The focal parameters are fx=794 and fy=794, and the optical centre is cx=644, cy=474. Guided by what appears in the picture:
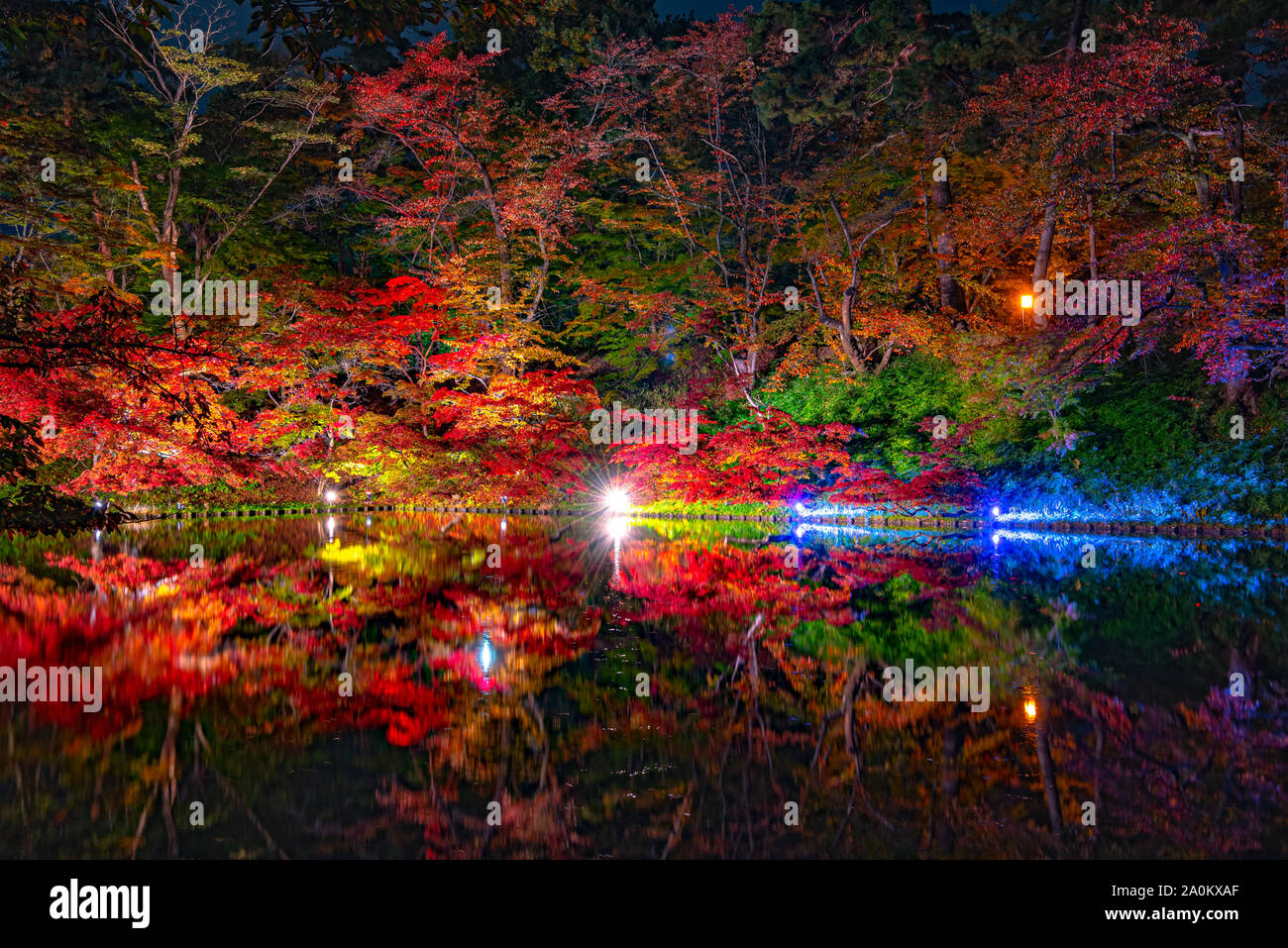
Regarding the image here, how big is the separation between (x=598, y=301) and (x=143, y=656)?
687 inches

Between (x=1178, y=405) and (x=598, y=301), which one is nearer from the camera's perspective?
(x=1178, y=405)

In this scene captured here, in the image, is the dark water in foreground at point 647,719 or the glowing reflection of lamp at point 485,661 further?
the glowing reflection of lamp at point 485,661

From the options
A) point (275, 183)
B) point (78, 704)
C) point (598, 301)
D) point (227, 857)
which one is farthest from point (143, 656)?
point (275, 183)

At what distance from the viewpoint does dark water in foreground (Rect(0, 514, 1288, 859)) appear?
3.52 metres

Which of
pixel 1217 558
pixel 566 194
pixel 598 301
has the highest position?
pixel 566 194

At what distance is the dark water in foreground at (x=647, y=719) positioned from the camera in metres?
3.52

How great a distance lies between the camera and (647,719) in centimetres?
492

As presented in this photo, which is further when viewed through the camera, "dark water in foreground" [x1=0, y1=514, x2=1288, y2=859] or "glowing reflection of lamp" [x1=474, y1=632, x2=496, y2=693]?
"glowing reflection of lamp" [x1=474, y1=632, x2=496, y2=693]

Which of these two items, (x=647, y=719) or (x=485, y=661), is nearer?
(x=647, y=719)

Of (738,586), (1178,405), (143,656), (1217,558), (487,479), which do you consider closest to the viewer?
(143,656)

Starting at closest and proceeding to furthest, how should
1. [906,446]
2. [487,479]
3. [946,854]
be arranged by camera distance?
[946,854] → [906,446] → [487,479]

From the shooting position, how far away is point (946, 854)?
3287 mm

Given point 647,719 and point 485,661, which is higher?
point 485,661
